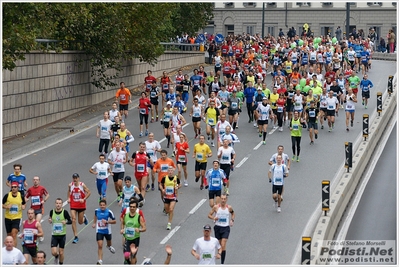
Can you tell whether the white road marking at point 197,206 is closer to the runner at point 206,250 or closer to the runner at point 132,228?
the runner at point 132,228

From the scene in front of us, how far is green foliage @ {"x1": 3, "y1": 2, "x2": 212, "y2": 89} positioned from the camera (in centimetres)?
2755

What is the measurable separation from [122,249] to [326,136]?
13931mm

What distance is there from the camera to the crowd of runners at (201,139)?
18859 mm

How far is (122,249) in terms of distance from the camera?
789 inches

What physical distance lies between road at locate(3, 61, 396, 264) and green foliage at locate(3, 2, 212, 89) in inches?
141

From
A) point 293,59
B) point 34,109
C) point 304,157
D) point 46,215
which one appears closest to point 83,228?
point 46,215

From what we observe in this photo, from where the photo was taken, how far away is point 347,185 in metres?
24.7

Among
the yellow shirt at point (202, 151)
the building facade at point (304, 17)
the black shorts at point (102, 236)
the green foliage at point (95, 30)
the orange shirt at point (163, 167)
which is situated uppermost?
the building facade at point (304, 17)

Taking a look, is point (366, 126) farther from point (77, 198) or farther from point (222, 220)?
point (77, 198)

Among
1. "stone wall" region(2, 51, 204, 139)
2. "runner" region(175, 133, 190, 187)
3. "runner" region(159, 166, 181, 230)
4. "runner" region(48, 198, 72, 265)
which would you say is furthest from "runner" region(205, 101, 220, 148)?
"runner" region(48, 198, 72, 265)

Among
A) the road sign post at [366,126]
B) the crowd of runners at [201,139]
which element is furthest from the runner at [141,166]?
the road sign post at [366,126]

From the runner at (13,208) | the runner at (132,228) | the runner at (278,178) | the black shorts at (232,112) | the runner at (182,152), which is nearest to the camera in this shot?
the runner at (132,228)

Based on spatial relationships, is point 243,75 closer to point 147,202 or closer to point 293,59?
point 293,59

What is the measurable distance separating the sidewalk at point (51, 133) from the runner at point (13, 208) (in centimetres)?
846
